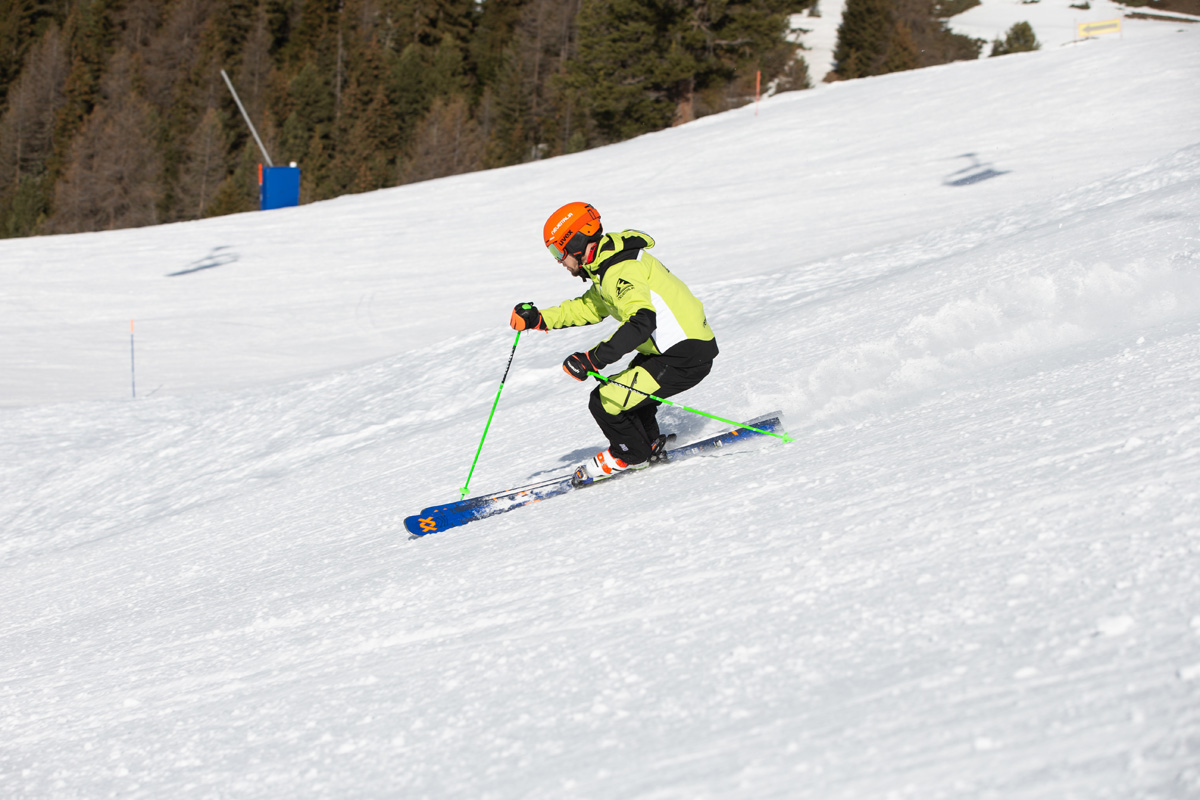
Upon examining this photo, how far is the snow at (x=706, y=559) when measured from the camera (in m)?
2.48

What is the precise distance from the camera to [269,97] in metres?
70.1

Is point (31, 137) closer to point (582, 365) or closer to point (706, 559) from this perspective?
point (582, 365)

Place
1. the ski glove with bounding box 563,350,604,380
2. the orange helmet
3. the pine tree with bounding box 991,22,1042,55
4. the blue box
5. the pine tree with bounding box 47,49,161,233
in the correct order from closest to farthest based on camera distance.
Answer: the ski glove with bounding box 563,350,604,380, the orange helmet, the blue box, the pine tree with bounding box 991,22,1042,55, the pine tree with bounding box 47,49,161,233

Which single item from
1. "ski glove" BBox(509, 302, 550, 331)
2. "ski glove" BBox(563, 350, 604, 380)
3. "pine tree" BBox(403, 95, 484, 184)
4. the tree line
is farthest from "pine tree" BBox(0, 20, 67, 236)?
"ski glove" BBox(563, 350, 604, 380)

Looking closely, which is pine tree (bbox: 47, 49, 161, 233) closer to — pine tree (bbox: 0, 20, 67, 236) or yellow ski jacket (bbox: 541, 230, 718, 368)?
pine tree (bbox: 0, 20, 67, 236)

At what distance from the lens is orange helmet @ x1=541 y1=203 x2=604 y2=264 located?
190 inches

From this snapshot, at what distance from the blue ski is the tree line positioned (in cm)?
3564

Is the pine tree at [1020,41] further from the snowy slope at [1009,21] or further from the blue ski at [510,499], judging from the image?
the blue ski at [510,499]

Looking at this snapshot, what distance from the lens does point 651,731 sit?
2.67 metres

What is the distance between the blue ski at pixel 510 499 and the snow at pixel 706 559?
124 mm

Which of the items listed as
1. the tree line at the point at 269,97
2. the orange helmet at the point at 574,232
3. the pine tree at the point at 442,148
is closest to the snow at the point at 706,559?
the orange helmet at the point at 574,232

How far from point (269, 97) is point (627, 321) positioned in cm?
7176

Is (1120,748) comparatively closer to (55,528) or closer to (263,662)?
(263,662)

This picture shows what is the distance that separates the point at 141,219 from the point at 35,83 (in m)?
22.7
